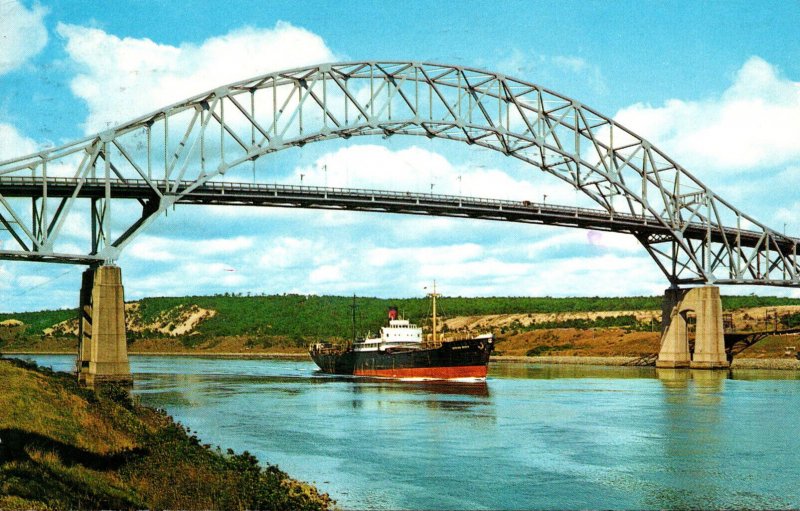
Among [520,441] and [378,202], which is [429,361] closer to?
[378,202]

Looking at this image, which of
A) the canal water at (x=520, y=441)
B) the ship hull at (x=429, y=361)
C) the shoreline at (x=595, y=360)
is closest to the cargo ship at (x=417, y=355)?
the ship hull at (x=429, y=361)

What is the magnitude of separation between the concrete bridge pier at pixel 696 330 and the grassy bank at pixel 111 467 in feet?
224

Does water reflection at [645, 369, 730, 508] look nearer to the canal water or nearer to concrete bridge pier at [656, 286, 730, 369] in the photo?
the canal water

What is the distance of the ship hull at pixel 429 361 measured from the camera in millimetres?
74312

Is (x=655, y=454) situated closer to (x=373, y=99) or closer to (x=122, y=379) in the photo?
(x=122, y=379)

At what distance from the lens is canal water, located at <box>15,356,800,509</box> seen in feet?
84.3

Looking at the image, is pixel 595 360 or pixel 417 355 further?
pixel 595 360

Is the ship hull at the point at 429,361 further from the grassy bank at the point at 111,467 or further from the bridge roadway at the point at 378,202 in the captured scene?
the grassy bank at the point at 111,467

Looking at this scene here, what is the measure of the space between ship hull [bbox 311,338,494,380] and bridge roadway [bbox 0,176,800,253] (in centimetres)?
1264

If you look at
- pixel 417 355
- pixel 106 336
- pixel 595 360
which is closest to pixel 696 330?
pixel 595 360

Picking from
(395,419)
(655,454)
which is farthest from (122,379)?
(655,454)

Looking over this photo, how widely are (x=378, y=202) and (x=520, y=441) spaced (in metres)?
41.6

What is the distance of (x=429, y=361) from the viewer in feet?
259

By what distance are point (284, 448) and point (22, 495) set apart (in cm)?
1746
